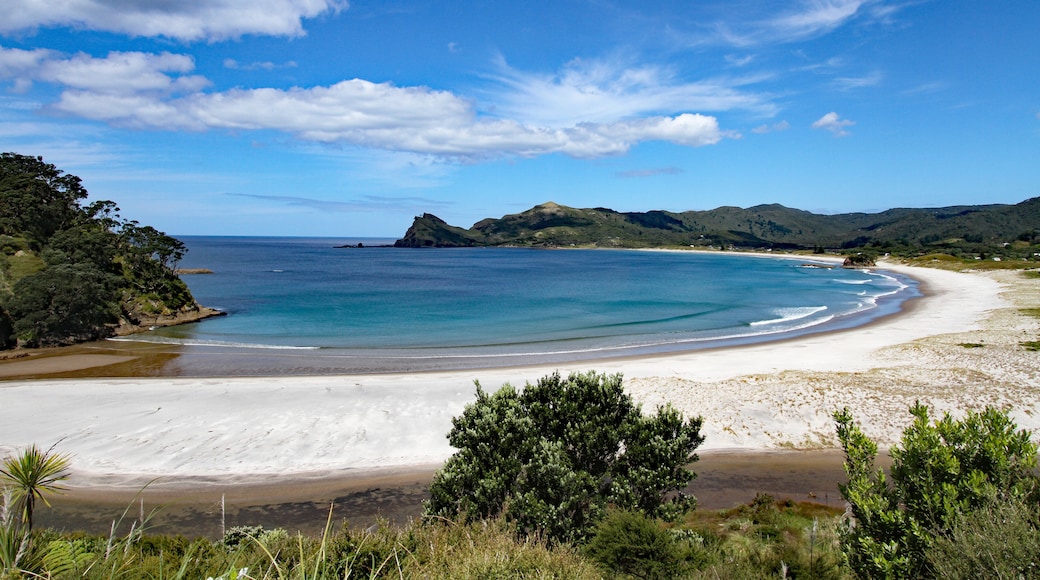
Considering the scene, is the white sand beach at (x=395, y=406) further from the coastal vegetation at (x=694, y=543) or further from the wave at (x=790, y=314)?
the wave at (x=790, y=314)

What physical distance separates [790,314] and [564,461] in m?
52.0

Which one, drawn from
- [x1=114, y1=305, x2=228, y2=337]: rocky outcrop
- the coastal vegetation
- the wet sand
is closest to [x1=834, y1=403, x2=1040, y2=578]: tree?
the coastal vegetation

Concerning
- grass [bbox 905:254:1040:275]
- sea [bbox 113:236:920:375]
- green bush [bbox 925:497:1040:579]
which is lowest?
sea [bbox 113:236:920:375]

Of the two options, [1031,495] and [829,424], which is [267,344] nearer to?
[829,424]

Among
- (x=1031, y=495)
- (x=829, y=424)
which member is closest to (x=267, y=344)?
(x=829, y=424)

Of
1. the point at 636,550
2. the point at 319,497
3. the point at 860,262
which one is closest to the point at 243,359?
the point at 319,497

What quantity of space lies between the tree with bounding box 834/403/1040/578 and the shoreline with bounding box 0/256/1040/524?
10310 millimetres

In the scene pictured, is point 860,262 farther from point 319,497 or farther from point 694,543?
point 319,497

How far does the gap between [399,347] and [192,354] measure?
46.9 feet

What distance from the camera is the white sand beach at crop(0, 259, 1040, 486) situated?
1844cm

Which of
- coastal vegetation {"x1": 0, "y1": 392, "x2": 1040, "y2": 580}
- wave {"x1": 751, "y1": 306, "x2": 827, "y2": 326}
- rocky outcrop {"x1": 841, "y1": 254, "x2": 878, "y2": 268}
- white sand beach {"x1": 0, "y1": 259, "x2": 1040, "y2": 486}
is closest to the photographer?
coastal vegetation {"x1": 0, "y1": 392, "x2": 1040, "y2": 580}

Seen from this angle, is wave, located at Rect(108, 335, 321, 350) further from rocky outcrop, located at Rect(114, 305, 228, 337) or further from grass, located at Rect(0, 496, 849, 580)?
grass, located at Rect(0, 496, 849, 580)

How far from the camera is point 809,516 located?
13.9 metres

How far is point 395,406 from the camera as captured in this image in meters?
23.4
